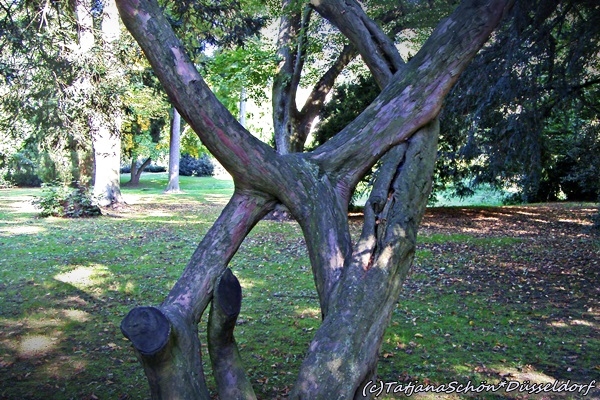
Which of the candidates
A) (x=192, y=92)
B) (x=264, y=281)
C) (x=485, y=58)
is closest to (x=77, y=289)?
(x=264, y=281)

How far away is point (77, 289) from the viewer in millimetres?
8867

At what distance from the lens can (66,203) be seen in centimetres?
1845

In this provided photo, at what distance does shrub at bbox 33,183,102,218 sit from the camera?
59.1 ft

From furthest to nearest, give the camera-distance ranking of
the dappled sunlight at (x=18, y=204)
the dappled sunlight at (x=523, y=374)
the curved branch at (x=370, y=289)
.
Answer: the dappled sunlight at (x=18, y=204), the dappled sunlight at (x=523, y=374), the curved branch at (x=370, y=289)

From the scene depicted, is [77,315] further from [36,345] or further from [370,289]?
[370,289]

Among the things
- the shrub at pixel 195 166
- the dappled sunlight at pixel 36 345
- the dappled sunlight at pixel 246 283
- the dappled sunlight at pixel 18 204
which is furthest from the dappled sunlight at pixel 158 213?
the shrub at pixel 195 166

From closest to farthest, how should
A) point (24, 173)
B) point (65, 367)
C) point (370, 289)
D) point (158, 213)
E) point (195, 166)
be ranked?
point (370, 289) → point (65, 367) → point (158, 213) → point (24, 173) → point (195, 166)

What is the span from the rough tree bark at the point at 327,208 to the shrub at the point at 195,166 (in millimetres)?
42334

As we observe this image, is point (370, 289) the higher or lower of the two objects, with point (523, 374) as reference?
higher

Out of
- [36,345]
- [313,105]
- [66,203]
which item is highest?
[313,105]

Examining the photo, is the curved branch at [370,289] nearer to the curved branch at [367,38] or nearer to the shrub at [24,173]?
the curved branch at [367,38]

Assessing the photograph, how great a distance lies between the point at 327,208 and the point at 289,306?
4203 mm

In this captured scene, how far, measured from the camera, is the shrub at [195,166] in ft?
151

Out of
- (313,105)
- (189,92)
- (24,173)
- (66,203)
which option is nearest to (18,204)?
(66,203)
